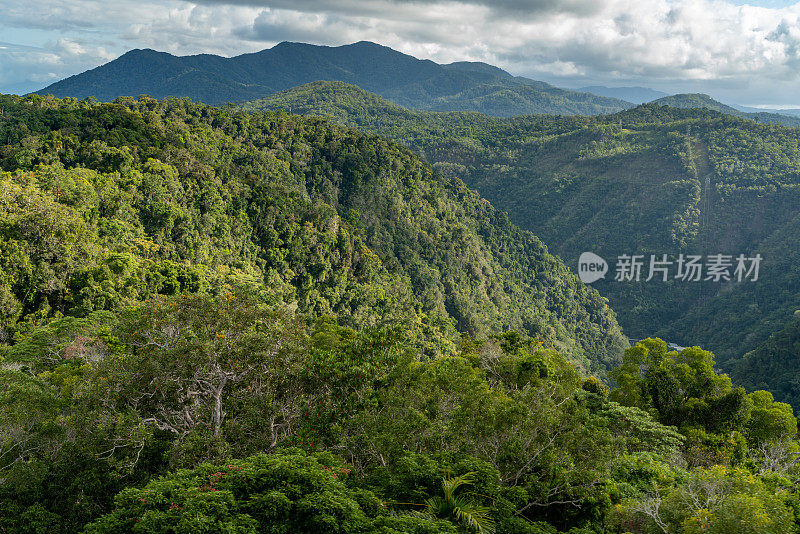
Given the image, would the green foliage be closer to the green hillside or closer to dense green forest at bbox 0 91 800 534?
dense green forest at bbox 0 91 800 534

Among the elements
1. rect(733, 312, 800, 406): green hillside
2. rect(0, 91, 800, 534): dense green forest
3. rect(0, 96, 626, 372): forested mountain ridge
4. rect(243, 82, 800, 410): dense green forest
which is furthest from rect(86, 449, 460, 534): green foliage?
rect(243, 82, 800, 410): dense green forest

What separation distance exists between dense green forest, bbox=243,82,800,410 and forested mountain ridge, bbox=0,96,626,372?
25.0 meters

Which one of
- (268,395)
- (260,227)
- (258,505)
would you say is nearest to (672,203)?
(260,227)

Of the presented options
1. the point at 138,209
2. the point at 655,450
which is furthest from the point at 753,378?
the point at 138,209

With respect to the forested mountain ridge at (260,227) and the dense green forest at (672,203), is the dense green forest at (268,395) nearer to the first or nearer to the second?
the forested mountain ridge at (260,227)

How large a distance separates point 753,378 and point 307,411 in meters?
68.6

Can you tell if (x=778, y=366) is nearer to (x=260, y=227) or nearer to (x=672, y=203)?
(x=260, y=227)

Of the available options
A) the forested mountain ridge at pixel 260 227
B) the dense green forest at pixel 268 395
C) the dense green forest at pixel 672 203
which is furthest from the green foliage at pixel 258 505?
the dense green forest at pixel 672 203

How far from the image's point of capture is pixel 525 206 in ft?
586

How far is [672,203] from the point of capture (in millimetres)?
150375

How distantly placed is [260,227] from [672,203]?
13738cm

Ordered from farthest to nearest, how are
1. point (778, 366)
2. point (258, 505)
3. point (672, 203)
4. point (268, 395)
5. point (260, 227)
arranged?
point (672, 203), point (778, 366), point (260, 227), point (268, 395), point (258, 505)

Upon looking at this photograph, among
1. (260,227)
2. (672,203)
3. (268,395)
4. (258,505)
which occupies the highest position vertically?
(672,203)

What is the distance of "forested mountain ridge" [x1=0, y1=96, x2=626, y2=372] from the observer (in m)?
30.4
